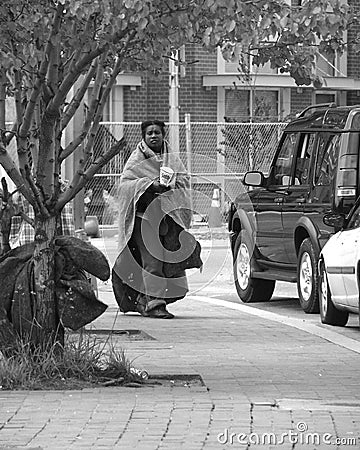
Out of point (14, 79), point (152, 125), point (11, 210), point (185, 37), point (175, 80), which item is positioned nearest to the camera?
point (185, 37)

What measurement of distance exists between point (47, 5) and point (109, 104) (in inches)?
884

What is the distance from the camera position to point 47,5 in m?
9.34

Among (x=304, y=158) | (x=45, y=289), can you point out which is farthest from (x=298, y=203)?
(x=45, y=289)

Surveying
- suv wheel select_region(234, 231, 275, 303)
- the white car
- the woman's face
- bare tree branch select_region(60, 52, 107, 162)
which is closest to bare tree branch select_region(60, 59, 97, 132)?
bare tree branch select_region(60, 52, 107, 162)

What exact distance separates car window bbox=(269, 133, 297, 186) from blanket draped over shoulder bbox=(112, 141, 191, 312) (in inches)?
81.4

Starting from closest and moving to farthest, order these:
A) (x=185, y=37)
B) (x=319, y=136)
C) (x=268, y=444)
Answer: (x=268, y=444) → (x=185, y=37) → (x=319, y=136)

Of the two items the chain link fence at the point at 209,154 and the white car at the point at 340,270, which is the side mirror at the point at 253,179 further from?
the chain link fence at the point at 209,154

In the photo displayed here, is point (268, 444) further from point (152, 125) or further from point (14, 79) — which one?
point (152, 125)

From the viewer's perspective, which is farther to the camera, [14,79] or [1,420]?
[14,79]

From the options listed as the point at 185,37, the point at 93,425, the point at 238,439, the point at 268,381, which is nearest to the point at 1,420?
the point at 93,425

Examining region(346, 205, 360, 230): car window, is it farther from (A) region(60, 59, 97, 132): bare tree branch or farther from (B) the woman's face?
(A) region(60, 59, 97, 132): bare tree branch

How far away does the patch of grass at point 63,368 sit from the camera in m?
9.02

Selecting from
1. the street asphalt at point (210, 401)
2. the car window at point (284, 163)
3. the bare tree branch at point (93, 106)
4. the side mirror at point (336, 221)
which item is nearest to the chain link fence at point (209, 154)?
the car window at point (284, 163)

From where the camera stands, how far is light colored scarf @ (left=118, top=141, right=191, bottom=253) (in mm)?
14023
